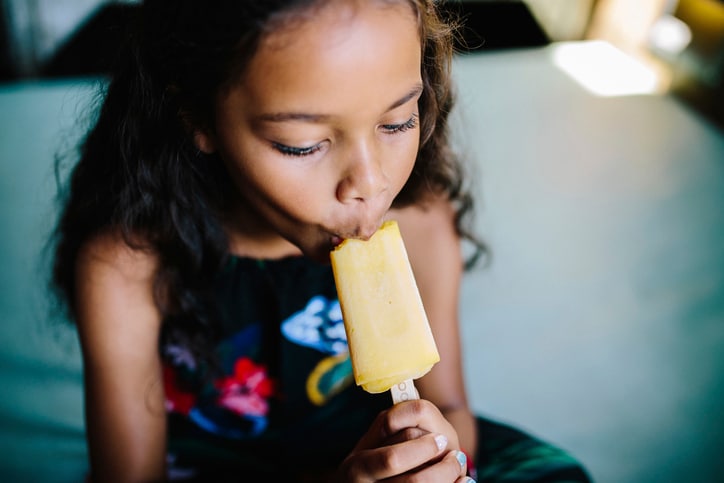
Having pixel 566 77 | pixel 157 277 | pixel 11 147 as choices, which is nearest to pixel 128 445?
pixel 157 277

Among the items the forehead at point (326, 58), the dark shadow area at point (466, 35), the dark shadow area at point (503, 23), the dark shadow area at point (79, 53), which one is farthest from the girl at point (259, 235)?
the dark shadow area at point (503, 23)

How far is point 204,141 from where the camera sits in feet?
2.88

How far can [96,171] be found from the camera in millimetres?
1069

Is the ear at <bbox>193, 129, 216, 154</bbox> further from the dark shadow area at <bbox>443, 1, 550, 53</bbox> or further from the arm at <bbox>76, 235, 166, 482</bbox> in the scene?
the dark shadow area at <bbox>443, 1, 550, 53</bbox>

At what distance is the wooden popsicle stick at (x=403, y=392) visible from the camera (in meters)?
0.87

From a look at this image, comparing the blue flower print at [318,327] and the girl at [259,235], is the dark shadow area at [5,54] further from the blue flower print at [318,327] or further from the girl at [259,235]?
the blue flower print at [318,327]

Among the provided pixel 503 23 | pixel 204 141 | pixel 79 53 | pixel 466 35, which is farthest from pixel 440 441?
pixel 503 23

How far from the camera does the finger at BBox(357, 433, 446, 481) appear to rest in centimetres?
80

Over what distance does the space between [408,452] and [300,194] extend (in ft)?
1.17

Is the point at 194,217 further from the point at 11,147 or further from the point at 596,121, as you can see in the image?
the point at 596,121

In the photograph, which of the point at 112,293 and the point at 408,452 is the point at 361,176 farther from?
the point at 112,293

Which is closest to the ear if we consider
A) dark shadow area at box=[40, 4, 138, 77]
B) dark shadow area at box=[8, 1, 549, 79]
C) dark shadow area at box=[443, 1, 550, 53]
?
dark shadow area at box=[8, 1, 549, 79]

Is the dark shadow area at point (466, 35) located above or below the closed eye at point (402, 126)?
below

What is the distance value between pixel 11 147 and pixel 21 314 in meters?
0.94
